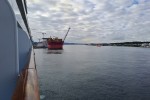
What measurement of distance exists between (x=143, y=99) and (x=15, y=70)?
42.1 ft

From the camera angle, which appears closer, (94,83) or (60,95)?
(60,95)

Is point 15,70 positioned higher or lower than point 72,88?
higher

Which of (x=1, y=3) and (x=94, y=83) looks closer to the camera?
(x=1, y=3)

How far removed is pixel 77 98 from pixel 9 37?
11458 mm

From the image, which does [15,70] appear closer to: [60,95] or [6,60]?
[6,60]

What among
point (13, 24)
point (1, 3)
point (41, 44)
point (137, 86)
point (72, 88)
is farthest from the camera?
Answer: point (41, 44)

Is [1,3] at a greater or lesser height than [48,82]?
greater

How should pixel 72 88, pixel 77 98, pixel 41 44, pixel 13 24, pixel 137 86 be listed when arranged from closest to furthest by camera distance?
pixel 13 24 → pixel 77 98 → pixel 72 88 → pixel 137 86 → pixel 41 44

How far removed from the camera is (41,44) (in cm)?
15038

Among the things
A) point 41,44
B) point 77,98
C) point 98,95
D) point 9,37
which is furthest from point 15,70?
point 41,44

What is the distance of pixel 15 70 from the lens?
2.13 meters

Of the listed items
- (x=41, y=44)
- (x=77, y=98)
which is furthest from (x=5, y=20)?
(x=41, y=44)

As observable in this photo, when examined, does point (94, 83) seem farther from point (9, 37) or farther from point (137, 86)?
point (9, 37)

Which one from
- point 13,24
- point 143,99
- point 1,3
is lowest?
point 143,99
